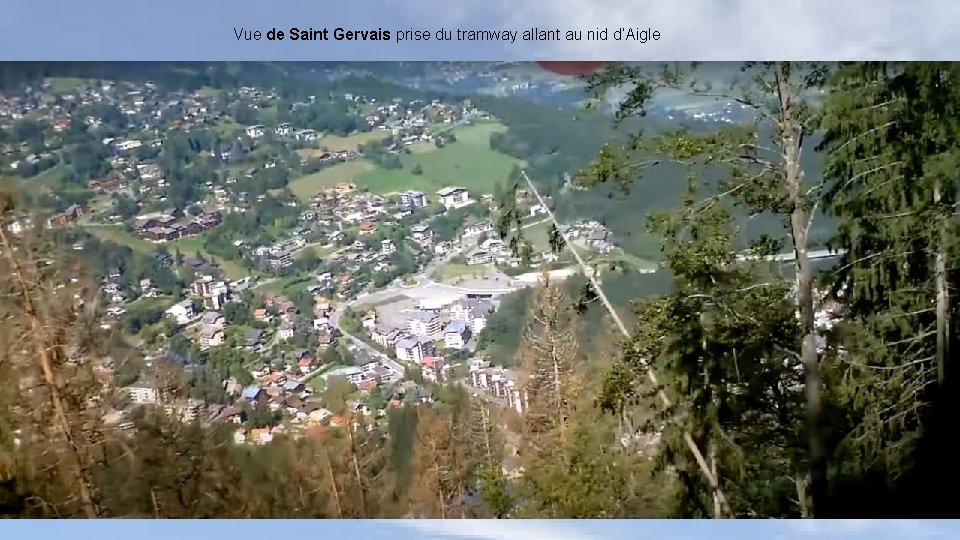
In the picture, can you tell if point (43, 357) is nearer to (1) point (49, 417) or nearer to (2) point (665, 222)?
(1) point (49, 417)

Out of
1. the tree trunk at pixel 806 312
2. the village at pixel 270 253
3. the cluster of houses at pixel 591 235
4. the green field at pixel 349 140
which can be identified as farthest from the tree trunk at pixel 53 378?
the tree trunk at pixel 806 312

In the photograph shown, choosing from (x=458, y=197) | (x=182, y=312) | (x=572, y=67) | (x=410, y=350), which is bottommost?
(x=410, y=350)

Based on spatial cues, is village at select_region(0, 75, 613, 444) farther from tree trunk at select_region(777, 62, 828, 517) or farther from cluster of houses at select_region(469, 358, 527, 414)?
tree trunk at select_region(777, 62, 828, 517)

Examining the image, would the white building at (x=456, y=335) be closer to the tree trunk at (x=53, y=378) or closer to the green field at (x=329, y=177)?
the green field at (x=329, y=177)

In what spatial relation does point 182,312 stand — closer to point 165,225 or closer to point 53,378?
point 165,225

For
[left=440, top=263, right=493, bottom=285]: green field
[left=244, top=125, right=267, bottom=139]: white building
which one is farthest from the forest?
[left=244, top=125, right=267, bottom=139]: white building

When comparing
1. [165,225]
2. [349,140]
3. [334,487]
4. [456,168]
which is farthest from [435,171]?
[334,487]
